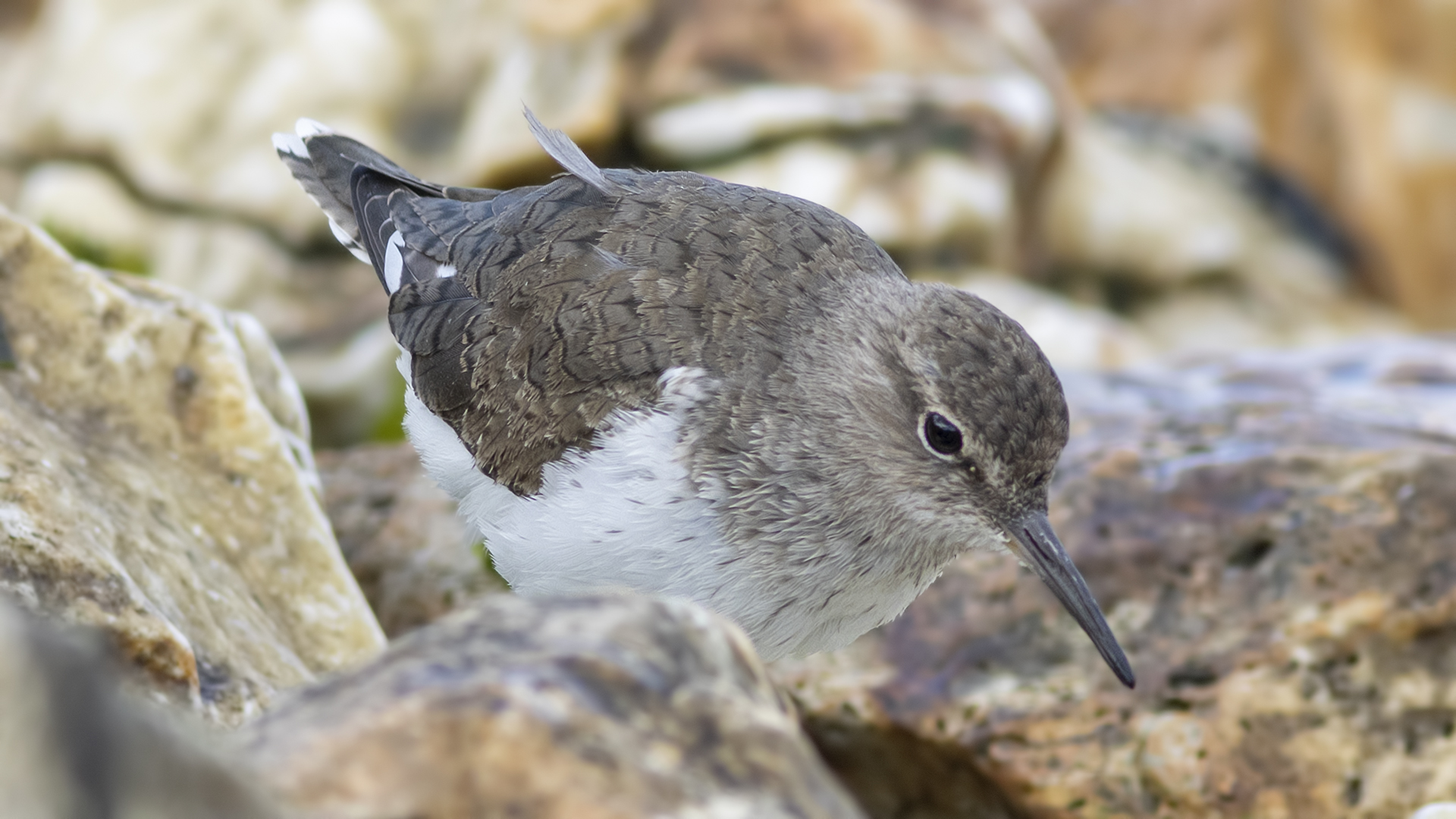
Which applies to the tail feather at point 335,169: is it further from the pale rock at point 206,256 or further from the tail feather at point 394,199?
the pale rock at point 206,256

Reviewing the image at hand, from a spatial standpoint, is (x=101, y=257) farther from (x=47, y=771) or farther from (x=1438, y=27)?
(x=1438, y=27)

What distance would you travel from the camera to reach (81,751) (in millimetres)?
2277

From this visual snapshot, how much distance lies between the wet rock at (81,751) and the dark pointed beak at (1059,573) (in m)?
3.18

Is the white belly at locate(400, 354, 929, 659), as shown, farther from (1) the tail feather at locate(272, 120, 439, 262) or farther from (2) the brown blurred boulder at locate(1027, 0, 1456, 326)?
(2) the brown blurred boulder at locate(1027, 0, 1456, 326)

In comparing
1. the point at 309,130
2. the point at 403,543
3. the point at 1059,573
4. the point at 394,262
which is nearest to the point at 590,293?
the point at 394,262

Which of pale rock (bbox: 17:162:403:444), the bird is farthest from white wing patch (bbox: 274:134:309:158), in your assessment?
pale rock (bbox: 17:162:403:444)

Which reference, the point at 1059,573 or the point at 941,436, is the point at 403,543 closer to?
the point at 941,436

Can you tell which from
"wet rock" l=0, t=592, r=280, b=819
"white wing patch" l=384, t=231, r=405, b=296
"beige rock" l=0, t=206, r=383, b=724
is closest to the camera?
"wet rock" l=0, t=592, r=280, b=819

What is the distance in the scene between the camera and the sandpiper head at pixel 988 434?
186 inches

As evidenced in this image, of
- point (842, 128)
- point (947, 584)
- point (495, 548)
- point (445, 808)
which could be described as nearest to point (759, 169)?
point (842, 128)

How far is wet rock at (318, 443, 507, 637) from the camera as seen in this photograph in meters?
6.73

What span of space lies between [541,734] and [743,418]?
2.47 m

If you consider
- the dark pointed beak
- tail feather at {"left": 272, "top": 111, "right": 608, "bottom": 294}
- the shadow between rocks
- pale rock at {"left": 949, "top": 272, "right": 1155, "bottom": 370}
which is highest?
tail feather at {"left": 272, "top": 111, "right": 608, "bottom": 294}

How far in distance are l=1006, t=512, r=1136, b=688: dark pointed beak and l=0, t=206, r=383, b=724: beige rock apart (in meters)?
2.55
